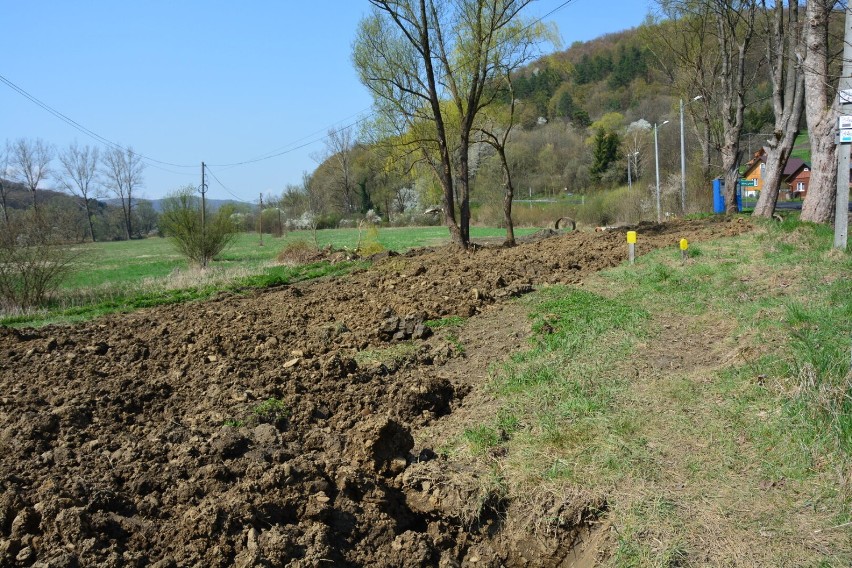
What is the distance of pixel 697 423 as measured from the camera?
4.82 metres

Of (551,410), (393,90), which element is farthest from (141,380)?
(393,90)

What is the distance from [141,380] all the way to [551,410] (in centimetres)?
387

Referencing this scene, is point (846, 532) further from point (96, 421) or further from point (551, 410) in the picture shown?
point (96, 421)

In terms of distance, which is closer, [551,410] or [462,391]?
[551,410]

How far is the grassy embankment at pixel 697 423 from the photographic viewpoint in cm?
371

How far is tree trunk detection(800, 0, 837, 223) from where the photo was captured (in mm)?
12008

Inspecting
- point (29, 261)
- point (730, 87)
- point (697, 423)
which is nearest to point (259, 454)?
point (697, 423)

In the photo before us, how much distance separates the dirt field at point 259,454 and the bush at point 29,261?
911 centimetres

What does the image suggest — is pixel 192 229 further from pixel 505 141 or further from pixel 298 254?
pixel 505 141

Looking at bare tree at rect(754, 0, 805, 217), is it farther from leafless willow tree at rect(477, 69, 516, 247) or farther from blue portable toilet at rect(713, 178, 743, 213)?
blue portable toilet at rect(713, 178, 743, 213)

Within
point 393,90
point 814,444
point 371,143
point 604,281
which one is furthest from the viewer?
point 371,143

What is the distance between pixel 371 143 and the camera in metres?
22.5

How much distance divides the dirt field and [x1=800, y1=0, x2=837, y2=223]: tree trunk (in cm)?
781

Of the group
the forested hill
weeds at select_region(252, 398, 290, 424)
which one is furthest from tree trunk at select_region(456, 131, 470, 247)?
the forested hill
